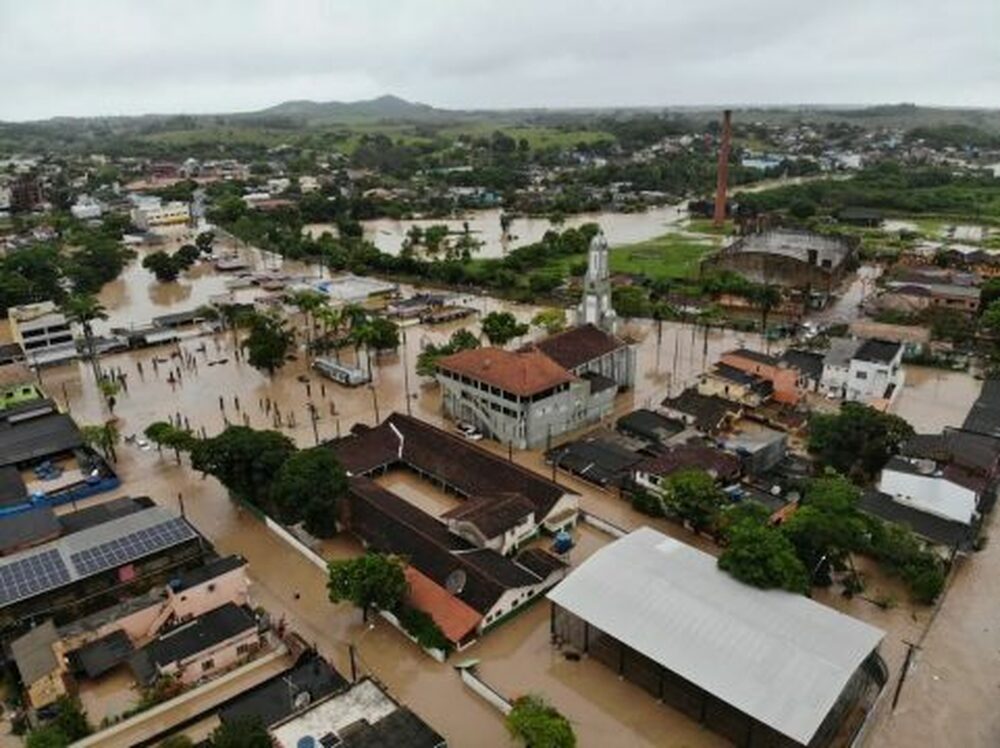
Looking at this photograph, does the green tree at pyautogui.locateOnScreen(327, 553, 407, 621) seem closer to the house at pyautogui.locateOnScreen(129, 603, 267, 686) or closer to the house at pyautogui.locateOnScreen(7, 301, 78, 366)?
the house at pyautogui.locateOnScreen(129, 603, 267, 686)

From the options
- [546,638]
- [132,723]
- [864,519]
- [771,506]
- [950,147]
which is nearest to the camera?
[132,723]

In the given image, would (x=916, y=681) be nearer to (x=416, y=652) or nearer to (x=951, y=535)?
(x=951, y=535)

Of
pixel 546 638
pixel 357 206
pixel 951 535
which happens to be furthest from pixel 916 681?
pixel 357 206

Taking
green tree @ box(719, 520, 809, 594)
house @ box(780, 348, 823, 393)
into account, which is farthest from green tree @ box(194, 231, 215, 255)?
green tree @ box(719, 520, 809, 594)

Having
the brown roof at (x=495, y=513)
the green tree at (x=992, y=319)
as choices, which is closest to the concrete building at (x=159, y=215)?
the brown roof at (x=495, y=513)

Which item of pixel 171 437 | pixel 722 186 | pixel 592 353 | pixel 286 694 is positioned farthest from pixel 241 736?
pixel 722 186

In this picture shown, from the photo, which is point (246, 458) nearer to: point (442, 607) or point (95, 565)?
point (95, 565)

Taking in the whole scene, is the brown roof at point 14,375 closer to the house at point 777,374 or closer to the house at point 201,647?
the house at point 201,647
